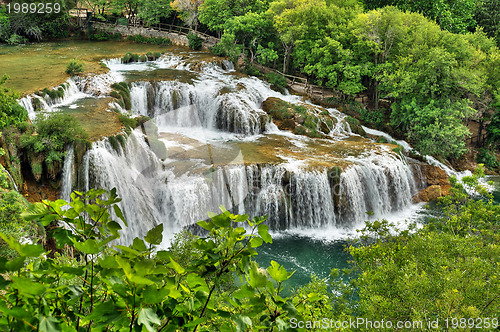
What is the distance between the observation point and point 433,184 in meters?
19.9

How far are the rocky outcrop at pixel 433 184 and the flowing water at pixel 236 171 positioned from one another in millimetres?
551

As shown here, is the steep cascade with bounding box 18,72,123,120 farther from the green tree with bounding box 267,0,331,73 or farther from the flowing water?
the green tree with bounding box 267,0,331,73

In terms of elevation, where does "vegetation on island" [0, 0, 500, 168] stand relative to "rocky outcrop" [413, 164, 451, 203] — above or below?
above

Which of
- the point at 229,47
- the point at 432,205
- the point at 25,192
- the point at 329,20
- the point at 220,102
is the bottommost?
the point at 432,205

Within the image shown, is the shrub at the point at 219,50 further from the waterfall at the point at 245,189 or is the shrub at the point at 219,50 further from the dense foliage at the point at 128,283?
the dense foliage at the point at 128,283

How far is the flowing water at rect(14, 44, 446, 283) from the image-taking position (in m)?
13.3

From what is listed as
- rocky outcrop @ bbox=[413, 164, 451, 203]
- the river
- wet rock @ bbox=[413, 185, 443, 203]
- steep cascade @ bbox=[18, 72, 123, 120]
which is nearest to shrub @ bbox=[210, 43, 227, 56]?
the river

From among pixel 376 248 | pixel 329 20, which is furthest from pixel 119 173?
pixel 329 20

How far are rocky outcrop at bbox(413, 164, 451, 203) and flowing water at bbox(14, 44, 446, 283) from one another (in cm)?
55

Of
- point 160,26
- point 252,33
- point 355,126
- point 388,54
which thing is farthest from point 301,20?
point 160,26

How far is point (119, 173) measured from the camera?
1295cm

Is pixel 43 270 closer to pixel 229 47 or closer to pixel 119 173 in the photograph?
pixel 119 173

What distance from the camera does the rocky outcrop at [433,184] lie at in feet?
62.0

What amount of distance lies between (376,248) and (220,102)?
1442cm
